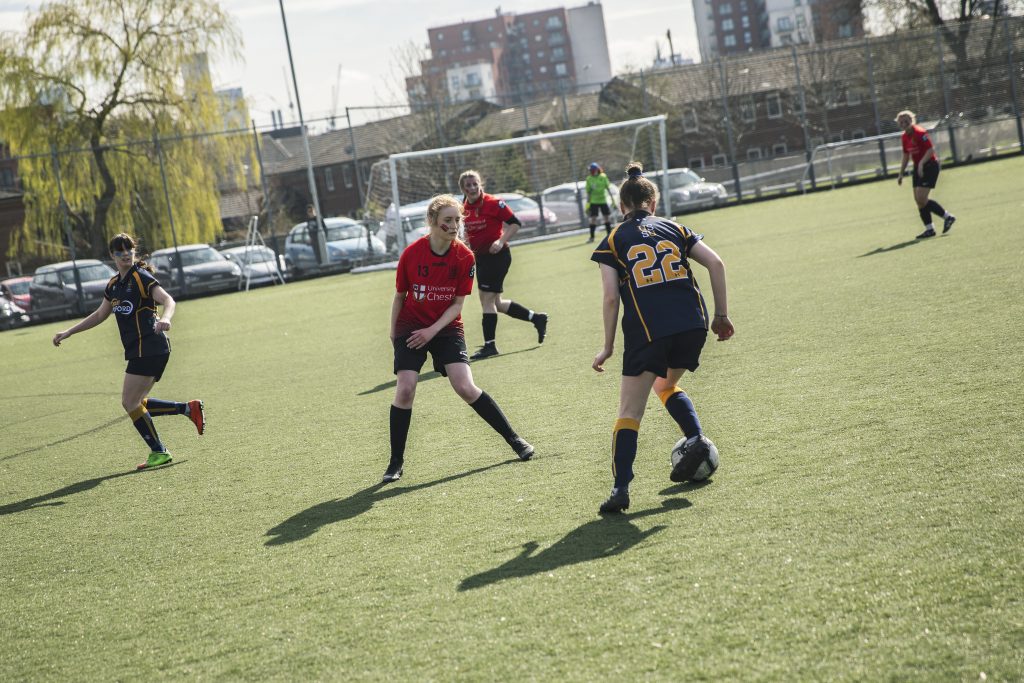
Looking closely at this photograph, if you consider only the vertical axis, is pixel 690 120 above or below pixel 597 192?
above

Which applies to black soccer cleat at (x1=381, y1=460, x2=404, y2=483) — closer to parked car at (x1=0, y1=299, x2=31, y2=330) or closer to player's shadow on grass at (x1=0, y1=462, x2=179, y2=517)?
player's shadow on grass at (x1=0, y1=462, x2=179, y2=517)

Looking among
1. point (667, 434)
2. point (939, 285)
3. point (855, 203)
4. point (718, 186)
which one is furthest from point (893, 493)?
point (718, 186)

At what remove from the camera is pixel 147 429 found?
798 centimetres

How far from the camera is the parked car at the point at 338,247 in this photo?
30719mm

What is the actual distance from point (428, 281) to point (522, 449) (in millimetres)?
1177

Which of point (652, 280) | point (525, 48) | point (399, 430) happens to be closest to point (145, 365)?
point (399, 430)

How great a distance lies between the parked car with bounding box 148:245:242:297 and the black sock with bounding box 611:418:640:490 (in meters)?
25.8

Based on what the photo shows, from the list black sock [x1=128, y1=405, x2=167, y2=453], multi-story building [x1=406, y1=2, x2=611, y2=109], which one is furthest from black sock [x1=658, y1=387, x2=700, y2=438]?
multi-story building [x1=406, y1=2, x2=611, y2=109]

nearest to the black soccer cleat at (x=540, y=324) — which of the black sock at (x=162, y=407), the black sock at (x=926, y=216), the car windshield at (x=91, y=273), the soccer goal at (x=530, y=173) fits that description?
the black sock at (x=162, y=407)

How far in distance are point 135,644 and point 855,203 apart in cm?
2365

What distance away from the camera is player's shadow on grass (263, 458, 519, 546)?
548 cm

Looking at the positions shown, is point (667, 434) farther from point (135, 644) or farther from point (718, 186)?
point (718, 186)

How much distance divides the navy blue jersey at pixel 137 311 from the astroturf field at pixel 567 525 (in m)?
0.90

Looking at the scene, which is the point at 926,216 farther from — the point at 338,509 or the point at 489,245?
the point at 338,509
